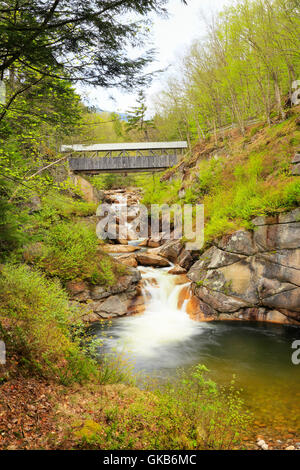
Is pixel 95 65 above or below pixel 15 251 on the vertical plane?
above

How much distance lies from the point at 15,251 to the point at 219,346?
22.1 ft

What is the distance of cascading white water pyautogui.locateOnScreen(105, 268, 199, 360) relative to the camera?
25.2 feet

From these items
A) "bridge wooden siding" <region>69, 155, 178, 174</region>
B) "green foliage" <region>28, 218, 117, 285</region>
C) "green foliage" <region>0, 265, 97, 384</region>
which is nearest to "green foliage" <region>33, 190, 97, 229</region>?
"green foliage" <region>28, 218, 117, 285</region>

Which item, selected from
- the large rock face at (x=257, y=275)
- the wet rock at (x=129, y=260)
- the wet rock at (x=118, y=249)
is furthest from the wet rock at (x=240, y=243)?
the wet rock at (x=118, y=249)

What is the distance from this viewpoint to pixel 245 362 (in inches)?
260

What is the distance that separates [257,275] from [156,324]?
383cm

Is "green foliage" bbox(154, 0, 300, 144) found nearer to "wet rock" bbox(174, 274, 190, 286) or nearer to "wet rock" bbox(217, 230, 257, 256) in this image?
"wet rock" bbox(217, 230, 257, 256)

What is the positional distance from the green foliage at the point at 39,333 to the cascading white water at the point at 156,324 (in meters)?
1.57

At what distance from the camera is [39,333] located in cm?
482

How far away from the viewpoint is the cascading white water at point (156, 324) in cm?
768

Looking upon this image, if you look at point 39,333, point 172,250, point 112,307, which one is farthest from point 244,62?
point 39,333
